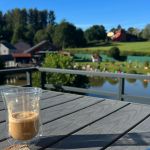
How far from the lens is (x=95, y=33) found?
82.1 m

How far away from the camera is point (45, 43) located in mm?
60031

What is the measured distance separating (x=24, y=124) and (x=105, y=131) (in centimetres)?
63

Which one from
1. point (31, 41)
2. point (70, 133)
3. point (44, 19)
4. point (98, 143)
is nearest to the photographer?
point (98, 143)

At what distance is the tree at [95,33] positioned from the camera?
8056 cm

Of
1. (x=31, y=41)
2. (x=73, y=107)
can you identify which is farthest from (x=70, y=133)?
(x=31, y=41)

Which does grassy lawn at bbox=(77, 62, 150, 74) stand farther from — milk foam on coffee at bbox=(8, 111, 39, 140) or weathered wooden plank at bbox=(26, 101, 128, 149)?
milk foam on coffee at bbox=(8, 111, 39, 140)

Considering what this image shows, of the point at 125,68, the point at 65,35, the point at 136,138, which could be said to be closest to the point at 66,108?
the point at 136,138

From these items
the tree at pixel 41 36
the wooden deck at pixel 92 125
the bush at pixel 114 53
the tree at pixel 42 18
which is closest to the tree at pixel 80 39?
the tree at pixel 41 36

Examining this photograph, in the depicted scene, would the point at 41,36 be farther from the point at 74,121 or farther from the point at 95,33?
the point at 74,121

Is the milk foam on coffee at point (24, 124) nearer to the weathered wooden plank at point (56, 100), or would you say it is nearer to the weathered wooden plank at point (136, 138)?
the weathered wooden plank at point (136, 138)

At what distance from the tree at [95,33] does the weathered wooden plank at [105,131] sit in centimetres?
7879

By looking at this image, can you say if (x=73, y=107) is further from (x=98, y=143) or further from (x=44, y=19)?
(x=44, y=19)

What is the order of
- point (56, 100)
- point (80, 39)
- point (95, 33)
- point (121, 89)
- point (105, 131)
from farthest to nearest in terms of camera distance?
1. point (95, 33)
2. point (80, 39)
3. point (121, 89)
4. point (56, 100)
5. point (105, 131)

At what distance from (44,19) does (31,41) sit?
16949 mm
